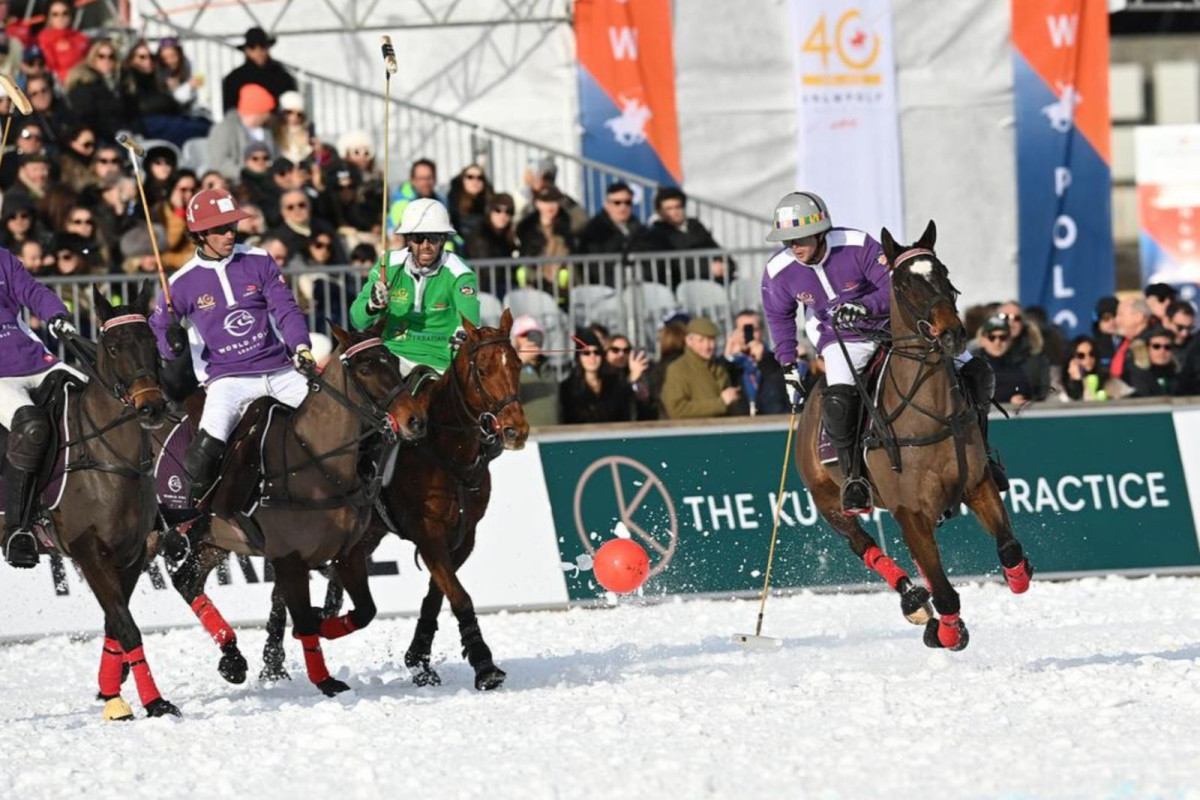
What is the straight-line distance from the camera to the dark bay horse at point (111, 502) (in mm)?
10664

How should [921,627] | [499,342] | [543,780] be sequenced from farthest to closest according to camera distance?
[921,627]
[499,342]
[543,780]

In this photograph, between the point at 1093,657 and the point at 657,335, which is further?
the point at 657,335

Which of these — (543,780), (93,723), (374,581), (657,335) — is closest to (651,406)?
(657,335)

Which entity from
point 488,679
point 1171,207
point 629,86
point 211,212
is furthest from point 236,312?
point 1171,207

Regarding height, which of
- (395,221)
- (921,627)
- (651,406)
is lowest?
(921,627)

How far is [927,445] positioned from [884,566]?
3.91 feet

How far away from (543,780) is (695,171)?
1298cm

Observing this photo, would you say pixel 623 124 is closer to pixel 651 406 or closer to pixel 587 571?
pixel 651 406

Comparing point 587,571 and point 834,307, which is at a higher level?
point 834,307

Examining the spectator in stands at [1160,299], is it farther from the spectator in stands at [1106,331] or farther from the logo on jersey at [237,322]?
the logo on jersey at [237,322]

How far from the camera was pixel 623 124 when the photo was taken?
20.2 metres

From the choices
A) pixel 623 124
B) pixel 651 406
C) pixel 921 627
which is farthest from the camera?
pixel 623 124

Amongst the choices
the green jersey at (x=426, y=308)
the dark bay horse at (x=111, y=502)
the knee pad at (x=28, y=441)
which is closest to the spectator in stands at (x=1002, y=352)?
the green jersey at (x=426, y=308)

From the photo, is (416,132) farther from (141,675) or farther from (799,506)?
(141,675)
